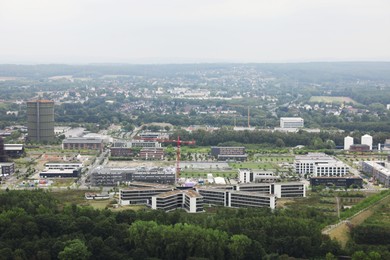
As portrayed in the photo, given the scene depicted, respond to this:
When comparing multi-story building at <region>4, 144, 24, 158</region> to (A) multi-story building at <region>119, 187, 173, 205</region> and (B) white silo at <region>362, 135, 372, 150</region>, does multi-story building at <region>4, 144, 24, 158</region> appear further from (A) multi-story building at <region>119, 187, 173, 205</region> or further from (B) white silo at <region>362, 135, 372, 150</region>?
(B) white silo at <region>362, 135, 372, 150</region>

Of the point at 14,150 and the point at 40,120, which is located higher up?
the point at 40,120

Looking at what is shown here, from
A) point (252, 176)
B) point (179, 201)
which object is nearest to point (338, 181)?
point (252, 176)

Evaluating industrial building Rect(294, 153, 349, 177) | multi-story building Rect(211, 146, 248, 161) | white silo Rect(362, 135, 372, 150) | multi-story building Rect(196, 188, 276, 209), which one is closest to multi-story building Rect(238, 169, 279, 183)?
industrial building Rect(294, 153, 349, 177)

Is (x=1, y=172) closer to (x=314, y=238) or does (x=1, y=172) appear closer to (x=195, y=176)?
(x=195, y=176)

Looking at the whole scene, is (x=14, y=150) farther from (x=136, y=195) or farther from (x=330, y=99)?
(x=330, y=99)

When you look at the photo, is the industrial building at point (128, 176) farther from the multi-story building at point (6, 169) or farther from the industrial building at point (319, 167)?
the industrial building at point (319, 167)

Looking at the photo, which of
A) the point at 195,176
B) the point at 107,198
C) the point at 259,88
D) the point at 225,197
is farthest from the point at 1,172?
the point at 259,88
